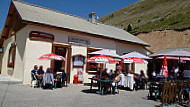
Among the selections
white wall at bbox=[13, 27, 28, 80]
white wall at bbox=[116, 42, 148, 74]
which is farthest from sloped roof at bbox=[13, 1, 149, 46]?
white wall at bbox=[13, 27, 28, 80]

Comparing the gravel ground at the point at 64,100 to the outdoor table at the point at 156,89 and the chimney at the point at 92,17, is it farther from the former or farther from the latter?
the chimney at the point at 92,17

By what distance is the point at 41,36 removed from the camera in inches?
415

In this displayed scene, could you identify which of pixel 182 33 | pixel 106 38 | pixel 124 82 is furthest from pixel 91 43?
pixel 182 33

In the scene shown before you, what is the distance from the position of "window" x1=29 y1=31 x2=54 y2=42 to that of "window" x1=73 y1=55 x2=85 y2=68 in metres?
2.26

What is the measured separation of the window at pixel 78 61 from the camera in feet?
39.9

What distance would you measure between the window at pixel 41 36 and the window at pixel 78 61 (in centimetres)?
226

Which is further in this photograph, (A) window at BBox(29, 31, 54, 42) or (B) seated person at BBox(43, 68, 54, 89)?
Answer: (A) window at BBox(29, 31, 54, 42)

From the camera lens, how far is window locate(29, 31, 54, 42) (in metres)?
→ 10.2

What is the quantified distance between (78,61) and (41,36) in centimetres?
337

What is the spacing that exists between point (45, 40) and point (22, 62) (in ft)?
6.61

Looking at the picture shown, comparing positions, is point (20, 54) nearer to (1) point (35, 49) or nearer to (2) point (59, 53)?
(1) point (35, 49)

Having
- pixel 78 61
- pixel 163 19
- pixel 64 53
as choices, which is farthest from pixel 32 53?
pixel 163 19

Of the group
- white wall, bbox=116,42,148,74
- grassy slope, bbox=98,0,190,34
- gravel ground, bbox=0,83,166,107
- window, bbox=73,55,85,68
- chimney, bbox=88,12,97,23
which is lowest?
gravel ground, bbox=0,83,166,107

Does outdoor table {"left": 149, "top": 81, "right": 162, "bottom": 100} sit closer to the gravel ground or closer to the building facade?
the gravel ground
